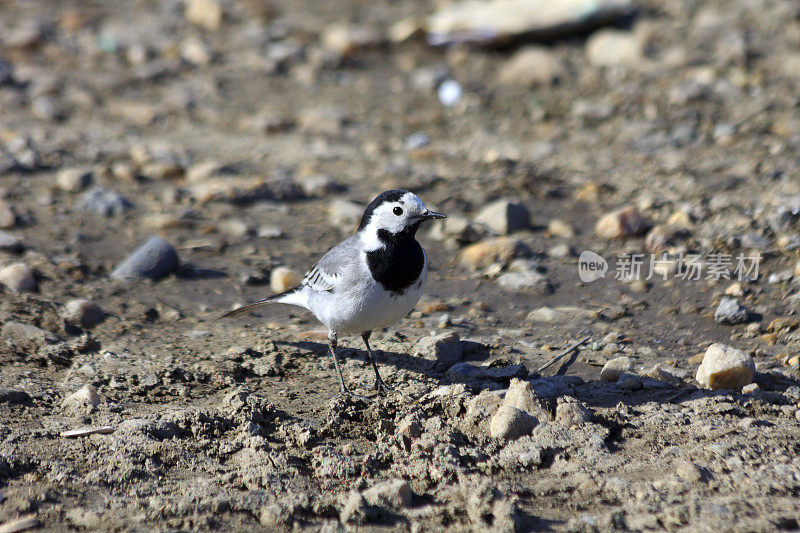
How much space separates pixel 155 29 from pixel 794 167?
809cm

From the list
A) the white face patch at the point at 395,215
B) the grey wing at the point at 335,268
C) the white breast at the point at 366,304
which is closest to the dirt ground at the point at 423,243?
the white breast at the point at 366,304

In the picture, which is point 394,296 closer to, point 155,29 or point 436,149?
point 436,149

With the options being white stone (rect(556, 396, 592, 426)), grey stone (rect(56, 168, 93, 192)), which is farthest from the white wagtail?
grey stone (rect(56, 168, 93, 192))

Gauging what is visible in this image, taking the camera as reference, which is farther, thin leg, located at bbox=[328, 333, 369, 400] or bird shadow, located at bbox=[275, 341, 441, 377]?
bird shadow, located at bbox=[275, 341, 441, 377]

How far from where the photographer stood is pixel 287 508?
3.74m

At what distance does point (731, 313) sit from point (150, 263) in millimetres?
4230

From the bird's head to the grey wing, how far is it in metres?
0.17

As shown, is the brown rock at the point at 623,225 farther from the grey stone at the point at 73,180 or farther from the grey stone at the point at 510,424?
the grey stone at the point at 73,180

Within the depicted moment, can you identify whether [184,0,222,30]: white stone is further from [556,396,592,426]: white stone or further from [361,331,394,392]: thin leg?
[556,396,592,426]: white stone

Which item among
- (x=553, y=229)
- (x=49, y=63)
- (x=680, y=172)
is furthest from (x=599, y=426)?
(x=49, y=63)

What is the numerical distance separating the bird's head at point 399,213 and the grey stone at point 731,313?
6.89 ft

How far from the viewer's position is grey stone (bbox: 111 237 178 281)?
6.51 m

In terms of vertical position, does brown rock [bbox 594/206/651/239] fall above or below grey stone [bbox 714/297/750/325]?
above

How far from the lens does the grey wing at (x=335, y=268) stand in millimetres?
5012
